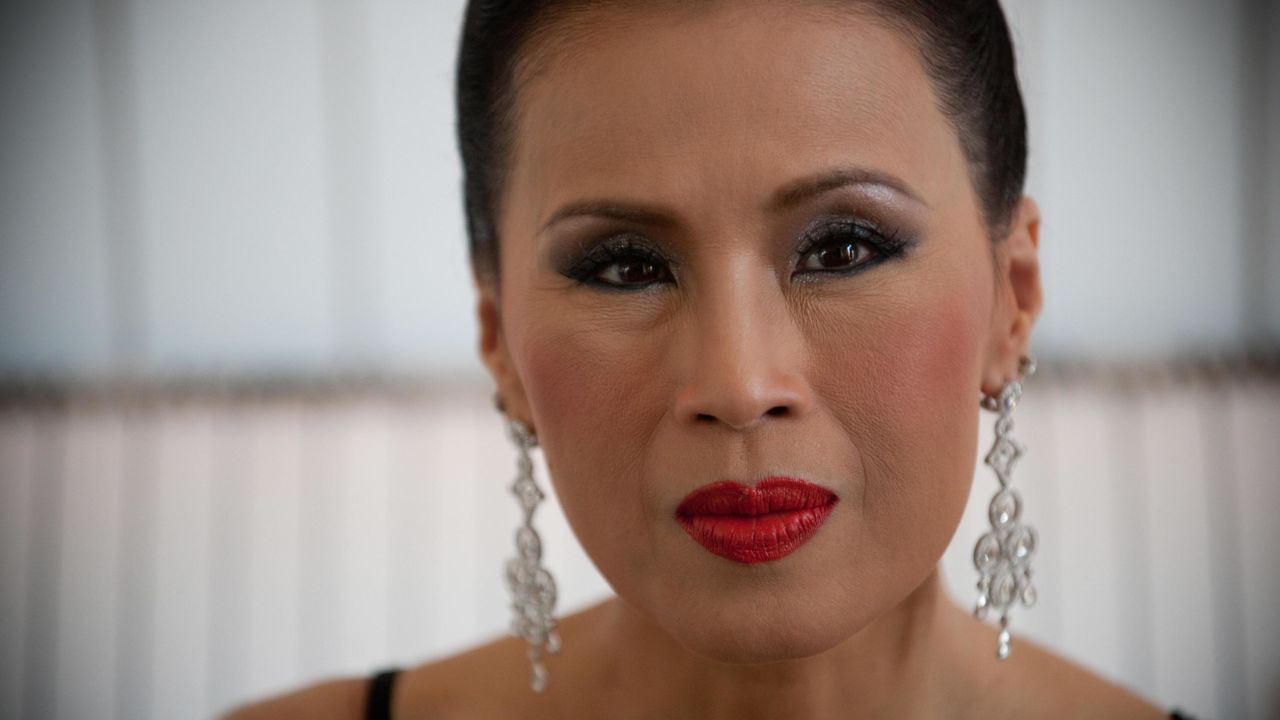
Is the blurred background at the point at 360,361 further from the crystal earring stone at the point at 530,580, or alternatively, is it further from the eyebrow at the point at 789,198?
the eyebrow at the point at 789,198

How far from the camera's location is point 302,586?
317 centimetres

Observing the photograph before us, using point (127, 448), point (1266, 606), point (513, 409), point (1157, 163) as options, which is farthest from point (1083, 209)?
point (127, 448)

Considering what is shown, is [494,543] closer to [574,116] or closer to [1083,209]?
[1083,209]

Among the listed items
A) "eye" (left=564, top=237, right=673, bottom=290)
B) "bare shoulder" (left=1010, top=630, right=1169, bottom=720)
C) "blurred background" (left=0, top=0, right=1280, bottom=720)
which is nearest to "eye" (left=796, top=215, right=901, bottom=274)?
"eye" (left=564, top=237, right=673, bottom=290)

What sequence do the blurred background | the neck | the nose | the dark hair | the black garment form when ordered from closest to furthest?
the nose → the dark hair → the neck → the black garment → the blurred background

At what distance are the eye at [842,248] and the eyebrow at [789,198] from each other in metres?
0.03

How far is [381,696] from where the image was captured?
131cm

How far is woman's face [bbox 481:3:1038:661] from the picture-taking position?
814 millimetres

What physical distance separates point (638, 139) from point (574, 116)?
0.07 m

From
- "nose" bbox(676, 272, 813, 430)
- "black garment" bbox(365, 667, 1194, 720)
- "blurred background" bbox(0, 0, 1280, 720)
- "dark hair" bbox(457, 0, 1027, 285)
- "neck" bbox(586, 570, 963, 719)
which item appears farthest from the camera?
"blurred background" bbox(0, 0, 1280, 720)

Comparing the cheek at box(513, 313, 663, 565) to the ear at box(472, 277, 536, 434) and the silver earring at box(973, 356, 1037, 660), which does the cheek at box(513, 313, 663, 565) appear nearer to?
the ear at box(472, 277, 536, 434)

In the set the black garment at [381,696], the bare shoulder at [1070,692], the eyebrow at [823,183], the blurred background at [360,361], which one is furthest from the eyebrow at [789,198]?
the blurred background at [360,361]

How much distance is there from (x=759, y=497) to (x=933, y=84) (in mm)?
386

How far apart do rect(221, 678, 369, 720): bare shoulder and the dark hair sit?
59 centimetres
